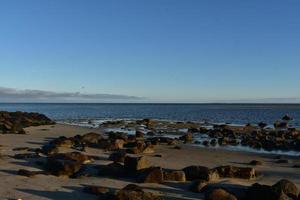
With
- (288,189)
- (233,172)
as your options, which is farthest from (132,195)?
(233,172)

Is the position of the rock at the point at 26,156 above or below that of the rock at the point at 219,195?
above

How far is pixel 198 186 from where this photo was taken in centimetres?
1828

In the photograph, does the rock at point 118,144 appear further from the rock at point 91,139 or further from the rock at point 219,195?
the rock at point 219,195

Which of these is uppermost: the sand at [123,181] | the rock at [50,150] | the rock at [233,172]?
the rock at [50,150]

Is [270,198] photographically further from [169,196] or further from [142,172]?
[142,172]

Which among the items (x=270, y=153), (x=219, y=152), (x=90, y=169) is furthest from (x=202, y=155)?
(x=90, y=169)

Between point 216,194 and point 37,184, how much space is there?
645cm

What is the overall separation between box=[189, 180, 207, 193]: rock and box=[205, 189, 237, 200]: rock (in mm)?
1835

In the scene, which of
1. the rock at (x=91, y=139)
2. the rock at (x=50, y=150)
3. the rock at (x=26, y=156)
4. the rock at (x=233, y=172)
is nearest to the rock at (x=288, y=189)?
the rock at (x=233, y=172)

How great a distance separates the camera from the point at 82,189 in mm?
18000

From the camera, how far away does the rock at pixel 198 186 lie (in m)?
18.2

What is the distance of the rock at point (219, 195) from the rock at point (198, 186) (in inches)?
72.2

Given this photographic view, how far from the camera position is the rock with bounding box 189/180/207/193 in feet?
59.7

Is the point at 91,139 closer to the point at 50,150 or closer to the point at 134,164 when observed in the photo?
the point at 50,150
